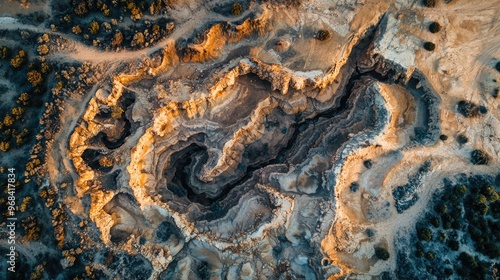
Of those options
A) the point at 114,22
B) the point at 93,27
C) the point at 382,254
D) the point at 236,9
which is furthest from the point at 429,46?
the point at 93,27

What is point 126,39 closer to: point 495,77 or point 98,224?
point 98,224

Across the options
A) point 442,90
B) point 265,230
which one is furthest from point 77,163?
point 442,90

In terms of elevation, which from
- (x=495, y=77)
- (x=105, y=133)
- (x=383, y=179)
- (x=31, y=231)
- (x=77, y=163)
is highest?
(x=495, y=77)

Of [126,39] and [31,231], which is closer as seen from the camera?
[31,231]

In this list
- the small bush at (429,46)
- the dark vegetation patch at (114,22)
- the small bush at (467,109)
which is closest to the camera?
the small bush at (467,109)

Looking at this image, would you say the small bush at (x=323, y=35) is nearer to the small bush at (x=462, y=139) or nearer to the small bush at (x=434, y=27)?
the small bush at (x=434, y=27)

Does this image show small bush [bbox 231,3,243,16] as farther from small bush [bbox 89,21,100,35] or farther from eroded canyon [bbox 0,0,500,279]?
small bush [bbox 89,21,100,35]

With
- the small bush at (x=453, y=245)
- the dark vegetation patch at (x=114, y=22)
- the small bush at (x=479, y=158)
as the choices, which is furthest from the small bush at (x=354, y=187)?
the dark vegetation patch at (x=114, y=22)

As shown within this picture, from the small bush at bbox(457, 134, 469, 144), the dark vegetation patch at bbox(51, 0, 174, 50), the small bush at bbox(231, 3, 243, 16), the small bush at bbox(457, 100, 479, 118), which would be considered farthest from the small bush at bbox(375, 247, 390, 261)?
the dark vegetation patch at bbox(51, 0, 174, 50)

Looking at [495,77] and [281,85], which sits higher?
[495,77]

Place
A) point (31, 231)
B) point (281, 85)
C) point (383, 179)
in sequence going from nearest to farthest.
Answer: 1. point (31, 231)
2. point (383, 179)
3. point (281, 85)

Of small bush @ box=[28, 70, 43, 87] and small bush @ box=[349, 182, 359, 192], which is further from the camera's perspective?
small bush @ box=[349, 182, 359, 192]
